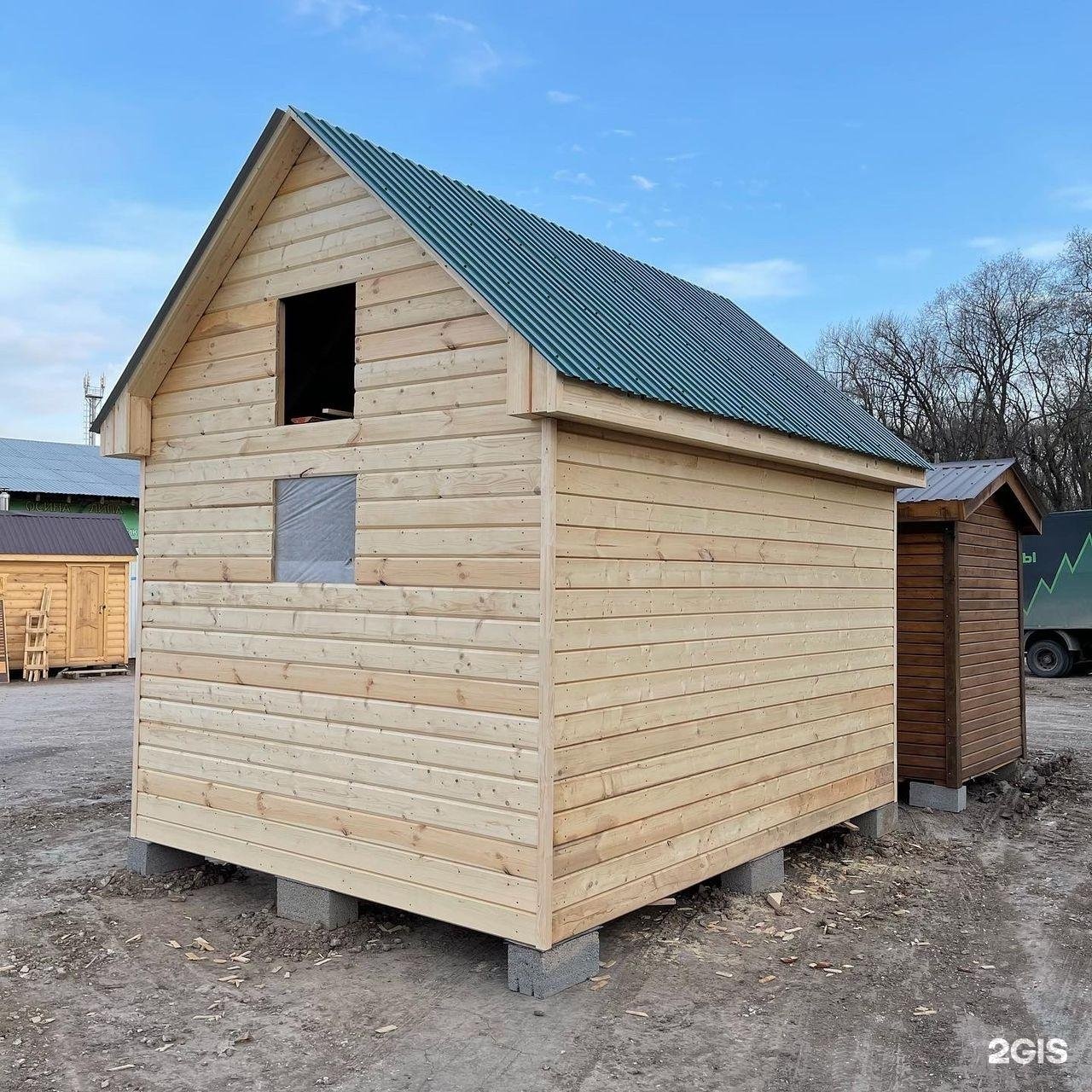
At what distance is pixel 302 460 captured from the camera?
6.64 meters

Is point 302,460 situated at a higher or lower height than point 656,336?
lower

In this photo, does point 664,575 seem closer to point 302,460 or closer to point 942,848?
point 302,460

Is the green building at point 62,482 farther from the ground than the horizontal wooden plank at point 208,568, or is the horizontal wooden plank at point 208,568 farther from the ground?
the green building at point 62,482

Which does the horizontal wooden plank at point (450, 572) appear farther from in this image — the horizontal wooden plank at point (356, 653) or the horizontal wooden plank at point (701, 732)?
the horizontal wooden plank at point (701, 732)

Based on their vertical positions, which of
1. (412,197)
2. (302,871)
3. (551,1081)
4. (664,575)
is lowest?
(551,1081)

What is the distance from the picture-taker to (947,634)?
9992 millimetres

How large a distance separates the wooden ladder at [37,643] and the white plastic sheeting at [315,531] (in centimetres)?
1714

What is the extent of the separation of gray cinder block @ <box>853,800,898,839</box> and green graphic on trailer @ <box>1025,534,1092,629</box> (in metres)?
14.2

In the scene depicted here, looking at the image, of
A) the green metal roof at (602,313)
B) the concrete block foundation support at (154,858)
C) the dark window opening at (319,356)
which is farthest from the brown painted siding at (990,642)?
the concrete block foundation support at (154,858)

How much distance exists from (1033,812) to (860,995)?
5213 millimetres

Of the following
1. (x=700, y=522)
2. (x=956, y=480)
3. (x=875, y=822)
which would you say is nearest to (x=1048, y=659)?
(x=956, y=480)

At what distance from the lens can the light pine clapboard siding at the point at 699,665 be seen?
5.64 meters

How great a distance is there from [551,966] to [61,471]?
3063cm

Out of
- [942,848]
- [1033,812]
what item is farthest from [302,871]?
[1033,812]
